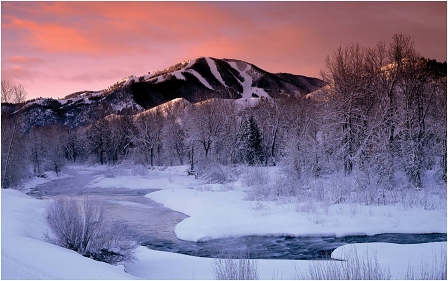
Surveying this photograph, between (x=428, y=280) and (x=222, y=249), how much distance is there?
8.02m

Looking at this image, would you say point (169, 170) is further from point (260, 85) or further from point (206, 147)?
point (260, 85)

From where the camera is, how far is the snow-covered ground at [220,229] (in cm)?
756

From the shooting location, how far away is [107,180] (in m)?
37.8

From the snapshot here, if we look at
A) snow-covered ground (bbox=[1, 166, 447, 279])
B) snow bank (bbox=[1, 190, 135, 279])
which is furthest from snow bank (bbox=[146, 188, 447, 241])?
snow bank (bbox=[1, 190, 135, 279])

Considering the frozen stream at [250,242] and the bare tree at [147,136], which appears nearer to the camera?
the frozen stream at [250,242]

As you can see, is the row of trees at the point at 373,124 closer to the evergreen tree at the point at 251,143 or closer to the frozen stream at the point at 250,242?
the frozen stream at the point at 250,242

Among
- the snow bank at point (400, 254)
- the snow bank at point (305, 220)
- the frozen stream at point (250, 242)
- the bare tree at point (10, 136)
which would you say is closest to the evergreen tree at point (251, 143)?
the bare tree at point (10, 136)

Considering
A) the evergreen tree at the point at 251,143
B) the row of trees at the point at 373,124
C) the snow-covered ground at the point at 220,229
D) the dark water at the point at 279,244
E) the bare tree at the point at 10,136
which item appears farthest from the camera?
the evergreen tree at the point at 251,143

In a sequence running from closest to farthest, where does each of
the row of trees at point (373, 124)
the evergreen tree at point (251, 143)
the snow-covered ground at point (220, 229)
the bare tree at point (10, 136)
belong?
1. the snow-covered ground at point (220, 229)
2. the row of trees at point (373, 124)
3. the bare tree at point (10, 136)
4. the evergreen tree at point (251, 143)

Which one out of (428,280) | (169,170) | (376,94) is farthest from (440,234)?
(169,170)

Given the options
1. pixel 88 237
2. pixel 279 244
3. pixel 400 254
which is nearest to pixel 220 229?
pixel 279 244

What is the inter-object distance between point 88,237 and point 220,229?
6461 millimetres

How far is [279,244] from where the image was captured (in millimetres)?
13414

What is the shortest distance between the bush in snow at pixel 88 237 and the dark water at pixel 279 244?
3155 mm
